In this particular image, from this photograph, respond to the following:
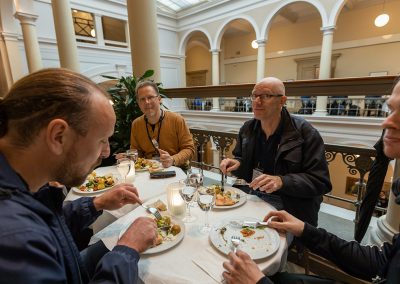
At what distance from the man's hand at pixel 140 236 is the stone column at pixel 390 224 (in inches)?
62.0

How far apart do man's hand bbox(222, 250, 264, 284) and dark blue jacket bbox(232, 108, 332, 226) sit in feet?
2.31

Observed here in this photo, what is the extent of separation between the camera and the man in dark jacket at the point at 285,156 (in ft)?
4.76

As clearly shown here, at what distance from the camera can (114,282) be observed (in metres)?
0.69

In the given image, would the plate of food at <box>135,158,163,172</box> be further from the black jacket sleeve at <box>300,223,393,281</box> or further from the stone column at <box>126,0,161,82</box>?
the stone column at <box>126,0,161,82</box>

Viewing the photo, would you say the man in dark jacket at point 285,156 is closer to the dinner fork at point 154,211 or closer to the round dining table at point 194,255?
the round dining table at point 194,255

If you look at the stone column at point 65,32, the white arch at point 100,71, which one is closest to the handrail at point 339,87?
the stone column at point 65,32

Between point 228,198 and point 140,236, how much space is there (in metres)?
0.56

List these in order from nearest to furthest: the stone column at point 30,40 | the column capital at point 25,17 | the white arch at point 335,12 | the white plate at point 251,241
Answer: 1. the white plate at point 251,241
2. the column capital at point 25,17
3. the stone column at point 30,40
4. the white arch at point 335,12

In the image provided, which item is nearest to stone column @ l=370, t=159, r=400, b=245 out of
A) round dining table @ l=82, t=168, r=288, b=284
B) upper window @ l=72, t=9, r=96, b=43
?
round dining table @ l=82, t=168, r=288, b=284

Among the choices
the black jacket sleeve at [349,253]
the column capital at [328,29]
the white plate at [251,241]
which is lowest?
the black jacket sleeve at [349,253]

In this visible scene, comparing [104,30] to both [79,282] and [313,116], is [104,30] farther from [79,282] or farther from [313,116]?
[79,282]

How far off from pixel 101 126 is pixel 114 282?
46 centimetres

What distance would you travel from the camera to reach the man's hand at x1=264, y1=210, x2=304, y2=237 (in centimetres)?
102

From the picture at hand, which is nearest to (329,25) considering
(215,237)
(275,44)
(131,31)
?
(275,44)
